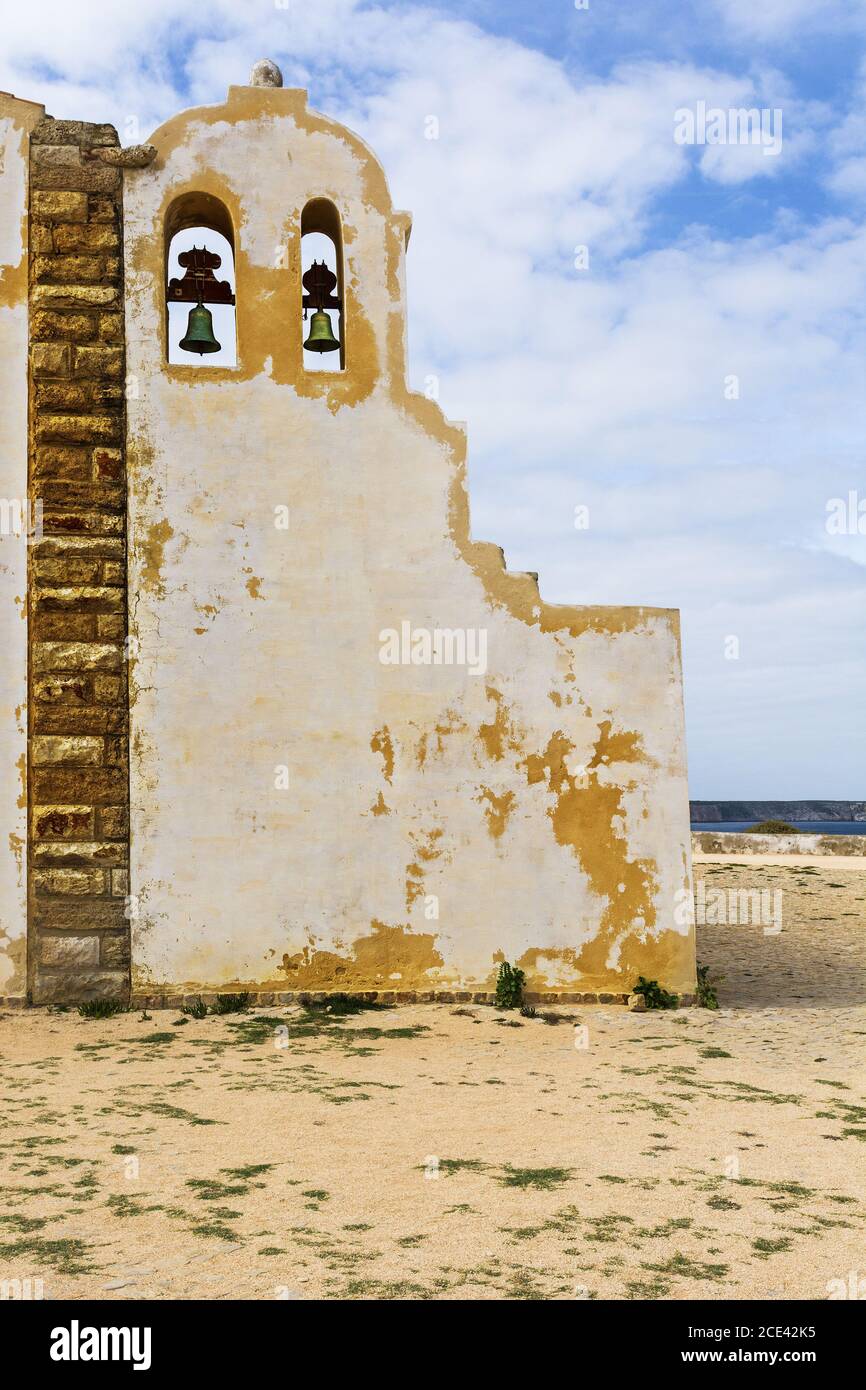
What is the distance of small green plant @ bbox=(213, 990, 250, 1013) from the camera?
8172 mm

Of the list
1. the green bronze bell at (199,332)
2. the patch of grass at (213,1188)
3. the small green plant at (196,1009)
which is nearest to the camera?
the patch of grass at (213,1188)

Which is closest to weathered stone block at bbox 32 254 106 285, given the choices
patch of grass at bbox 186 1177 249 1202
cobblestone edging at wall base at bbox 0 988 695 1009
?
cobblestone edging at wall base at bbox 0 988 695 1009

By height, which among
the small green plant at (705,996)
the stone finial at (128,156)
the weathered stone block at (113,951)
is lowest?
the small green plant at (705,996)

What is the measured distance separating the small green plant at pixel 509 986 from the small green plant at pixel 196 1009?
2168mm

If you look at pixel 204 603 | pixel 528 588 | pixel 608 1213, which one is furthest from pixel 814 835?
pixel 608 1213

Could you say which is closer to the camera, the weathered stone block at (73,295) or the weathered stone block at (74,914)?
the weathered stone block at (74,914)

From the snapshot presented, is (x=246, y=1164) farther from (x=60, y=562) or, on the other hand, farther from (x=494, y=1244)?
(x=60, y=562)

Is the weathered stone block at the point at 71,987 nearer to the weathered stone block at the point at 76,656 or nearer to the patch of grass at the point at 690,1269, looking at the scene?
the weathered stone block at the point at 76,656

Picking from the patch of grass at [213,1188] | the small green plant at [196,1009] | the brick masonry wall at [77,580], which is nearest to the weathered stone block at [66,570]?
the brick masonry wall at [77,580]

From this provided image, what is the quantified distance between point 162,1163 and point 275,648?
4.37 m

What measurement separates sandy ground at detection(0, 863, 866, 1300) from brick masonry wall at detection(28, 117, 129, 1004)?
0.77 m

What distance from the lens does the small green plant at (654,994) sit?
855cm

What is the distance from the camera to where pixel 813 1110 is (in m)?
6.08

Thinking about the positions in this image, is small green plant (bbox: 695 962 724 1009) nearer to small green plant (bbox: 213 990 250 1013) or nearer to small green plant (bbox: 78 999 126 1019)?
small green plant (bbox: 213 990 250 1013)
